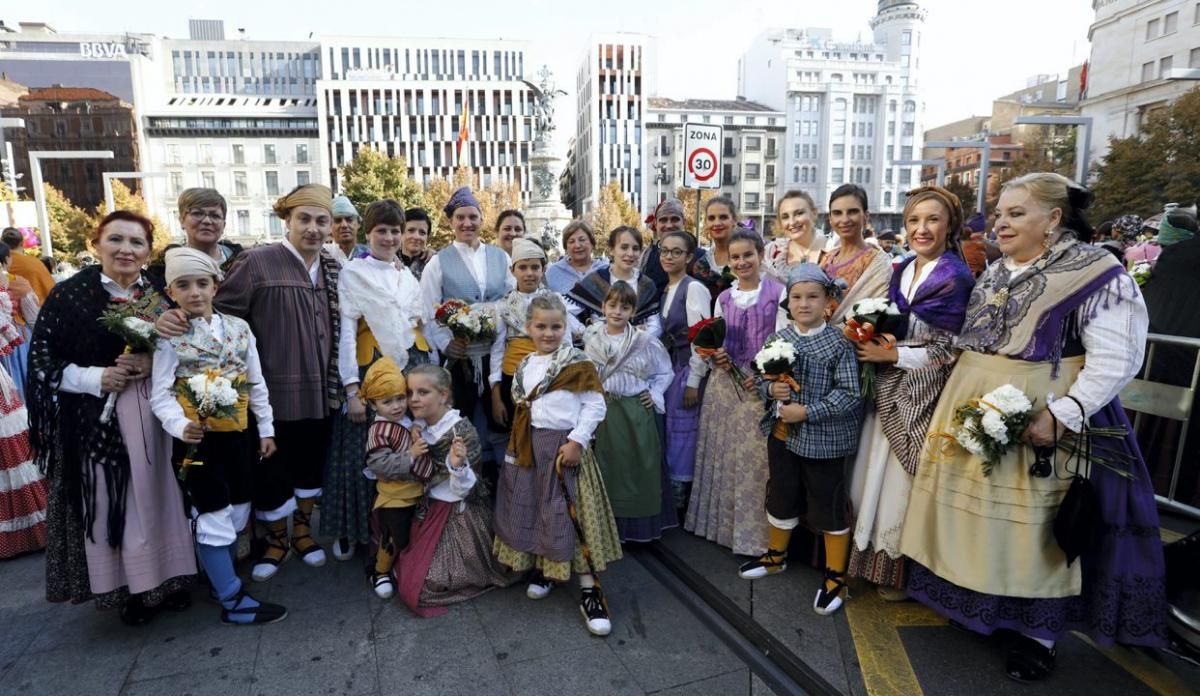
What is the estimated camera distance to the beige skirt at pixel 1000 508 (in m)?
2.84

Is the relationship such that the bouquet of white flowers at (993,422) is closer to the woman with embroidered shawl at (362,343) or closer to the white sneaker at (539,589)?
the white sneaker at (539,589)

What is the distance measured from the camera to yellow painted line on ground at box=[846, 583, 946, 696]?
9.53ft

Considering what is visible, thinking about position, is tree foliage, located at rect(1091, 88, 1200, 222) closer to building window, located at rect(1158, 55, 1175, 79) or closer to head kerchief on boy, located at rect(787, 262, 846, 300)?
building window, located at rect(1158, 55, 1175, 79)

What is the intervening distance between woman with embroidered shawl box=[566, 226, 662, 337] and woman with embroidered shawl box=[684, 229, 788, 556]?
1.52ft

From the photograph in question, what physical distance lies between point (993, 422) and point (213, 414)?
3531mm

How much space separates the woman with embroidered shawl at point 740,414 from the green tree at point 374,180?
1335 inches

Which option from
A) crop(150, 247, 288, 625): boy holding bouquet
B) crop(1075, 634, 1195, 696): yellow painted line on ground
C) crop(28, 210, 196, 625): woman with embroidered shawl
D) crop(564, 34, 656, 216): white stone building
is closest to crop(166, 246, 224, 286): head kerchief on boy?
crop(150, 247, 288, 625): boy holding bouquet

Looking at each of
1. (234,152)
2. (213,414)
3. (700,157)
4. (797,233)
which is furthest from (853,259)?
(234,152)

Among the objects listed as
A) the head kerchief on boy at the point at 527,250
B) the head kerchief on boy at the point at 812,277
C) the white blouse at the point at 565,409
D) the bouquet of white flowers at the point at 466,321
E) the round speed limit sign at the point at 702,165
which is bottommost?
the white blouse at the point at 565,409

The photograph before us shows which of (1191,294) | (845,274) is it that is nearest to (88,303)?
(845,274)

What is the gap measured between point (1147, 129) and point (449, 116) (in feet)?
189

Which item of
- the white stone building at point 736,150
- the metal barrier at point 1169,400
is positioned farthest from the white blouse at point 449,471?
the white stone building at point 736,150

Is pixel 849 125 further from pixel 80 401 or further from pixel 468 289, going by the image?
pixel 80 401

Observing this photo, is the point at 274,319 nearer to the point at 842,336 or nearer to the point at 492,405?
the point at 492,405
